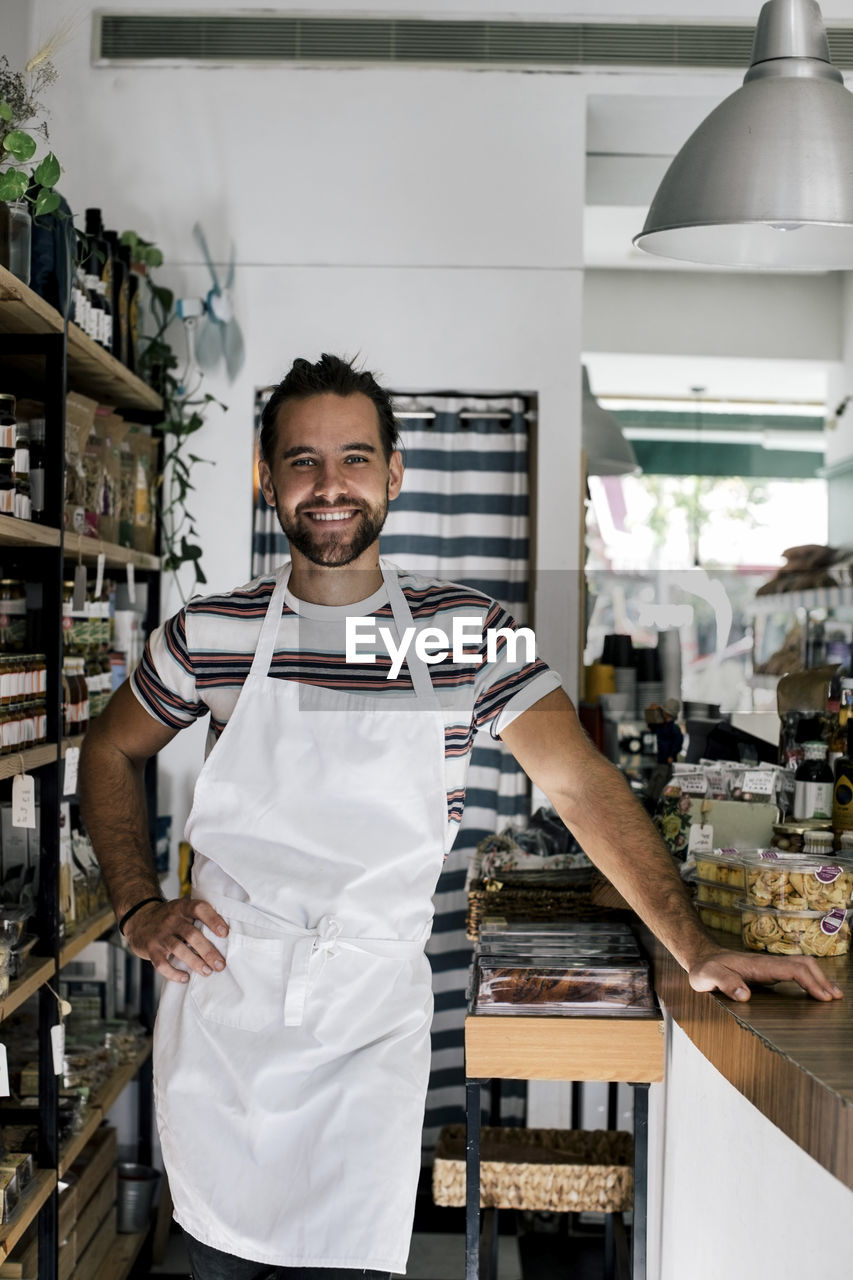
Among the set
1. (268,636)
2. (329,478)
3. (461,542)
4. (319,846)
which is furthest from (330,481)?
(461,542)

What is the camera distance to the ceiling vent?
12.2 feet

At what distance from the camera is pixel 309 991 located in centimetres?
186

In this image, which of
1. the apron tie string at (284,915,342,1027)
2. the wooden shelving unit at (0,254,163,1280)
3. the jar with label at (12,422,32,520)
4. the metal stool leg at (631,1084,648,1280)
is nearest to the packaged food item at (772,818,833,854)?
the metal stool leg at (631,1084,648,1280)

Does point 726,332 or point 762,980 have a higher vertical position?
point 726,332

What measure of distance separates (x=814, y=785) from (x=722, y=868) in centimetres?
49

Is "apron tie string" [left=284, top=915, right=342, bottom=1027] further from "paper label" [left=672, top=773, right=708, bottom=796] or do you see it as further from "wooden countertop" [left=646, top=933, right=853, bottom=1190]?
"paper label" [left=672, top=773, right=708, bottom=796]

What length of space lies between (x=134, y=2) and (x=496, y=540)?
1.93 m

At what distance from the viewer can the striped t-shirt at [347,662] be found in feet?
6.76

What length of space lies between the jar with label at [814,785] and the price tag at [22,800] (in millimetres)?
1483

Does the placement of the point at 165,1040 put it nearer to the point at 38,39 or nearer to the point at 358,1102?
the point at 358,1102

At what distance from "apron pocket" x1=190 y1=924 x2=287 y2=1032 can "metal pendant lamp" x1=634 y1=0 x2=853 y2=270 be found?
1.36 meters

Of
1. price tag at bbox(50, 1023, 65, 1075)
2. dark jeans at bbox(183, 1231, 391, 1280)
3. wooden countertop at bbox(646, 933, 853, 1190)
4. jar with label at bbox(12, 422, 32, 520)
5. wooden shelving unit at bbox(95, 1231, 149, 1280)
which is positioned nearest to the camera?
wooden countertop at bbox(646, 933, 853, 1190)

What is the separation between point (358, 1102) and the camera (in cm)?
185

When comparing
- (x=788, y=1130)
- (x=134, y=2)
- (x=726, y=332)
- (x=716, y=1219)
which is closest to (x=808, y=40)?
(x=788, y=1130)
